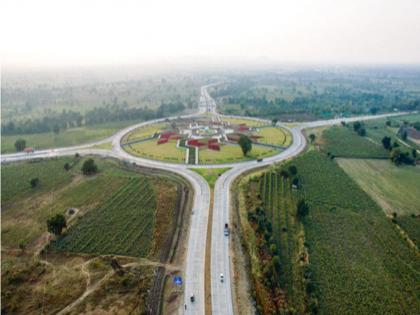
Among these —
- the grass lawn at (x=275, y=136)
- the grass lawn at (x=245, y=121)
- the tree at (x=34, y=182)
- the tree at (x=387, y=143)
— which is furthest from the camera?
the grass lawn at (x=245, y=121)

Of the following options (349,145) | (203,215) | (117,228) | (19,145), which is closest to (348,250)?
(203,215)

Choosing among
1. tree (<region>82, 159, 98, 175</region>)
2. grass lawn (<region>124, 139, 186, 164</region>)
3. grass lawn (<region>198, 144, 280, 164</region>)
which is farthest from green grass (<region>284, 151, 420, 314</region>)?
tree (<region>82, 159, 98, 175</region>)

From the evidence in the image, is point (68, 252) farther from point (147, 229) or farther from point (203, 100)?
point (203, 100)

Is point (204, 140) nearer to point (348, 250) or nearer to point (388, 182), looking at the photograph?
point (388, 182)

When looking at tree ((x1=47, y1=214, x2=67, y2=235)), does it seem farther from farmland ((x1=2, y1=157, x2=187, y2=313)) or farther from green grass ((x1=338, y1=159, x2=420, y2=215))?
green grass ((x1=338, y1=159, x2=420, y2=215))

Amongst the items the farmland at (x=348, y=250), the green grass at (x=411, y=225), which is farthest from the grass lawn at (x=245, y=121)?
the green grass at (x=411, y=225)

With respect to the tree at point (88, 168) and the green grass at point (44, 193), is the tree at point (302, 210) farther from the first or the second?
the tree at point (88, 168)
